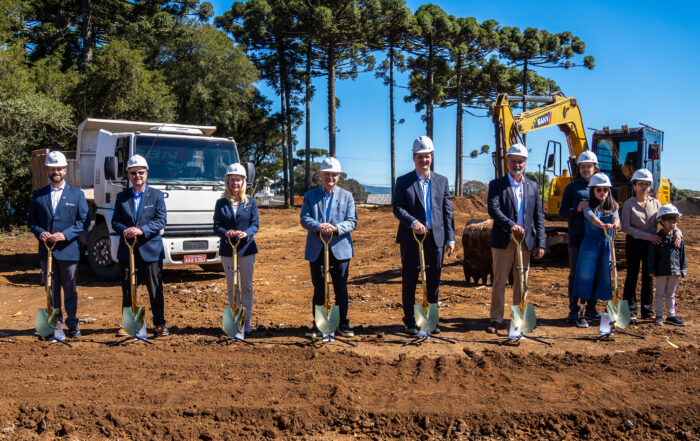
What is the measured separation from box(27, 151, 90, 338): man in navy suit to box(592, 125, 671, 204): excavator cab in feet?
36.3

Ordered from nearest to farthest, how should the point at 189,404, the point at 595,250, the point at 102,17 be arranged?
the point at 189,404, the point at 595,250, the point at 102,17

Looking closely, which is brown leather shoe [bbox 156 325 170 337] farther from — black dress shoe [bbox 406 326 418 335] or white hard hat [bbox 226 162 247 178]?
black dress shoe [bbox 406 326 418 335]

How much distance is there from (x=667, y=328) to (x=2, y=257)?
1455cm

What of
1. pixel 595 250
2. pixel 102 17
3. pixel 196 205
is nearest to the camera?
pixel 595 250

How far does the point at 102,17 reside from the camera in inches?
1116

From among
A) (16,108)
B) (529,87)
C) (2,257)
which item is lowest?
(2,257)

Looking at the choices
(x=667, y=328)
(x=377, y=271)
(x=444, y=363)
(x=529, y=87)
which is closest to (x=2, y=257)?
(x=377, y=271)

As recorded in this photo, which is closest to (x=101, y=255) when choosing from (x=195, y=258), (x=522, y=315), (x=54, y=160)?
(x=195, y=258)

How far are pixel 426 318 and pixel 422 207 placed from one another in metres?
1.24

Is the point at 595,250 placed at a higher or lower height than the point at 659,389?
higher

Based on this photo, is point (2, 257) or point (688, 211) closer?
point (2, 257)

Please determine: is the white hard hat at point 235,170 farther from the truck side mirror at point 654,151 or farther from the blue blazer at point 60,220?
the truck side mirror at point 654,151

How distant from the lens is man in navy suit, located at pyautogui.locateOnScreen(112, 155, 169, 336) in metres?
6.53

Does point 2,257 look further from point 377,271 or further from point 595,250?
point 595,250
